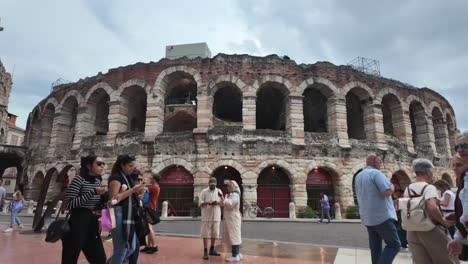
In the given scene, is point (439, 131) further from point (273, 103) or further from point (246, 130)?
point (246, 130)

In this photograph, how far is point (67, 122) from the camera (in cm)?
1973

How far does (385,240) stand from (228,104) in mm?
18007

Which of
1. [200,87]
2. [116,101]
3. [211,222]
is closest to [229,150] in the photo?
[200,87]

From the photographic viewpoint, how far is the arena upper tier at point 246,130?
15.3 metres

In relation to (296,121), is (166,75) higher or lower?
higher

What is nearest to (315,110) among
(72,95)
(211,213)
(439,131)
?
(439,131)

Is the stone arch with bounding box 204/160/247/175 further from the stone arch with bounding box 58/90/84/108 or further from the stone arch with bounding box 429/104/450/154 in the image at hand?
the stone arch with bounding box 429/104/450/154

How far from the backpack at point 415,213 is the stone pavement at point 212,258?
2.19 m

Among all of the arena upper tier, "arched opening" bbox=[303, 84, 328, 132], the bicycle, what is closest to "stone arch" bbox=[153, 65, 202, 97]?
the arena upper tier

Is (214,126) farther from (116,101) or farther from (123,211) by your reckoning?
(123,211)

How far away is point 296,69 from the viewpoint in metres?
16.9

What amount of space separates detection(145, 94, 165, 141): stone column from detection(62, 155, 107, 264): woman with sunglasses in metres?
12.8

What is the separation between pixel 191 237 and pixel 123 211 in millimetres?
4913

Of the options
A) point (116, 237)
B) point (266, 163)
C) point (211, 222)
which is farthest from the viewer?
point (266, 163)
